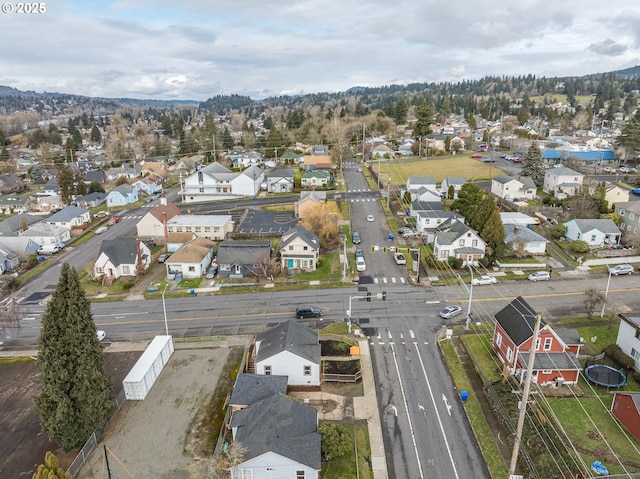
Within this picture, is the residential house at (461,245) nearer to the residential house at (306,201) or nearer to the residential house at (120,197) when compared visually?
the residential house at (306,201)

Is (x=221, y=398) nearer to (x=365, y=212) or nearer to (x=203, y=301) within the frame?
(x=203, y=301)

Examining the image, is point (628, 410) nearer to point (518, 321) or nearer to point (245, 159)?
point (518, 321)

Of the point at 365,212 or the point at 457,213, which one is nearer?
the point at 457,213

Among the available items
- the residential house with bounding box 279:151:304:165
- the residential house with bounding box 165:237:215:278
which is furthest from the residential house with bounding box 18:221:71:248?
the residential house with bounding box 279:151:304:165

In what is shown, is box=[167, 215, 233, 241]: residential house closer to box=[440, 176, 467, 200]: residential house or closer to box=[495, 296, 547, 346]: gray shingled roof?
box=[440, 176, 467, 200]: residential house

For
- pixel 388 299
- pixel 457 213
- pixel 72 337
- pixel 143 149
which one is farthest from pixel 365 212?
pixel 143 149

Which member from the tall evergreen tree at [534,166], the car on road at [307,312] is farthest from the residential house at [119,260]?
the tall evergreen tree at [534,166]

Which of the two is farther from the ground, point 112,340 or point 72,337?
point 72,337
